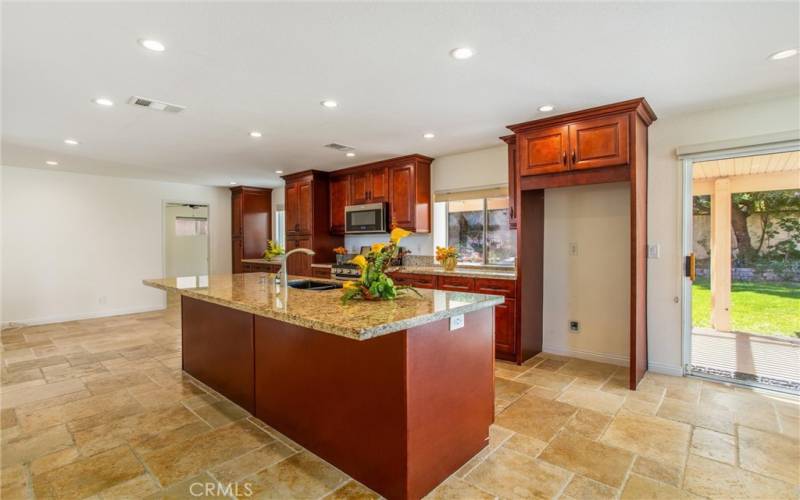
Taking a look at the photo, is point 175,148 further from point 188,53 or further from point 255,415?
point 255,415

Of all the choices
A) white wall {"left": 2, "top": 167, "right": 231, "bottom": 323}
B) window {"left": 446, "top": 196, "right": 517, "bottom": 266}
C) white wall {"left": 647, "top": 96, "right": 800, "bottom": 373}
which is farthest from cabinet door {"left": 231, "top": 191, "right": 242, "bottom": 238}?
white wall {"left": 647, "top": 96, "right": 800, "bottom": 373}

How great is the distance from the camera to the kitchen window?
4676 mm

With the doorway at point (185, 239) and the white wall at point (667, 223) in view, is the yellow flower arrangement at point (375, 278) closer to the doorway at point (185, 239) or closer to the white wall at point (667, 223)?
the white wall at point (667, 223)

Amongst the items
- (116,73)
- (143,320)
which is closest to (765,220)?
(116,73)

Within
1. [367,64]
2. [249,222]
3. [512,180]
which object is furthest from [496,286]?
[249,222]

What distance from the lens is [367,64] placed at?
8.08 ft

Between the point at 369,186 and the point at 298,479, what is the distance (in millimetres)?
4052

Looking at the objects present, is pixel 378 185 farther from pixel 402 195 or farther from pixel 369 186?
pixel 402 195

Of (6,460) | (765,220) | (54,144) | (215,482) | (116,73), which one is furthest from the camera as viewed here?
(54,144)

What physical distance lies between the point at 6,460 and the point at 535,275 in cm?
412

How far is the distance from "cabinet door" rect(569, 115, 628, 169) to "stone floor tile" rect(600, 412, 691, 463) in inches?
75.1

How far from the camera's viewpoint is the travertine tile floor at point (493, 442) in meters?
1.94

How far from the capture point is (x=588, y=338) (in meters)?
3.98

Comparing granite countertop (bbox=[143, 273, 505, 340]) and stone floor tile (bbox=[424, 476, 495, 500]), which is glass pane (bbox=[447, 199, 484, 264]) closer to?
granite countertop (bbox=[143, 273, 505, 340])
